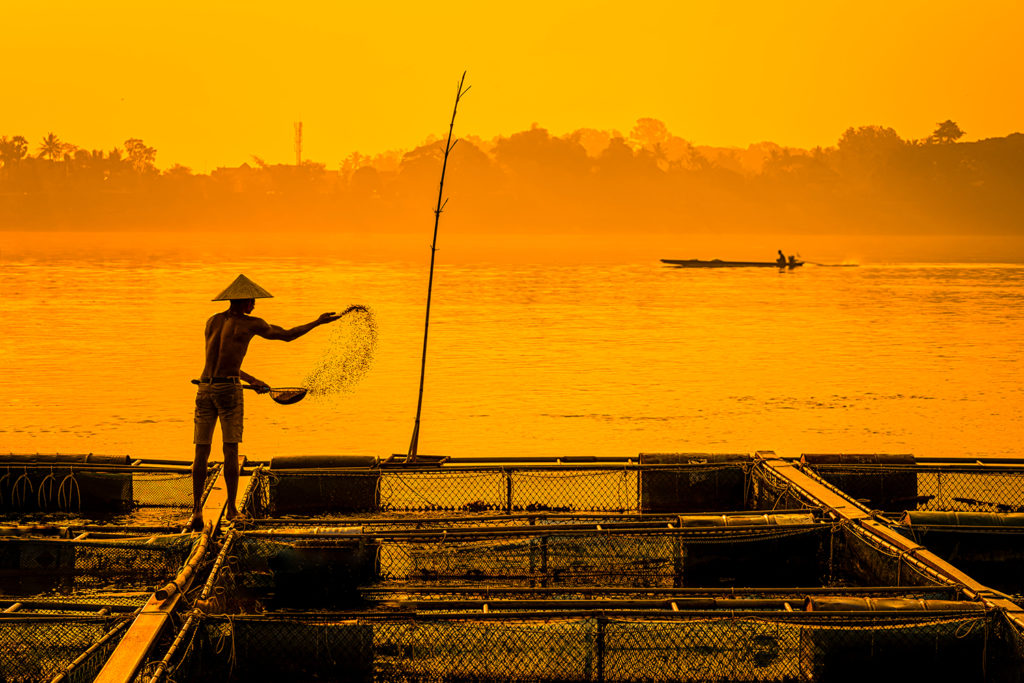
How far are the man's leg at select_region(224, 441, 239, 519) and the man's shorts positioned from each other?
69 millimetres

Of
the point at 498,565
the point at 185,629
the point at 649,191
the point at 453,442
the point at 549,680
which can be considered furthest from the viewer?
the point at 649,191

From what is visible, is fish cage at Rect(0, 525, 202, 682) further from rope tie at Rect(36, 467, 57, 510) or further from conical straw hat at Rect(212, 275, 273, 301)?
→ rope tie at Rect(36, 467, 57, 510)

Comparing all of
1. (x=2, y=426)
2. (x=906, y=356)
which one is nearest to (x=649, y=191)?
(x=906, y=356)

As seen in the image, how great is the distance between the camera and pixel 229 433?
8766mm

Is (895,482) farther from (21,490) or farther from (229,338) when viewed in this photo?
(21,490)

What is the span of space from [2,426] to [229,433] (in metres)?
12.6

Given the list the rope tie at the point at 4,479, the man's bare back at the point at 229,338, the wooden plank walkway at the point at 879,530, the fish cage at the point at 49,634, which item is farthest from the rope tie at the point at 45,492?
the wooden plank walkway at the point at 879,530

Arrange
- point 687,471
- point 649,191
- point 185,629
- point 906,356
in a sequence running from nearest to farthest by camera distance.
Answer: point 185,629, point 687,471, point 906,356, point 649,191

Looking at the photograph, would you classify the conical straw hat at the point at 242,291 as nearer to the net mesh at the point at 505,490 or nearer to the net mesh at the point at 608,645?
the net mesh at the point at 505,490

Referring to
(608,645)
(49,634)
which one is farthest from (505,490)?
(49,634)

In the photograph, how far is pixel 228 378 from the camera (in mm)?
8797

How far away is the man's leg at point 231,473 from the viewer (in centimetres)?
870

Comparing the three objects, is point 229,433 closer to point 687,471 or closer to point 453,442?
point 687,471

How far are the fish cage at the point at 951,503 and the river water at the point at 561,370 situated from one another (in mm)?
4402
